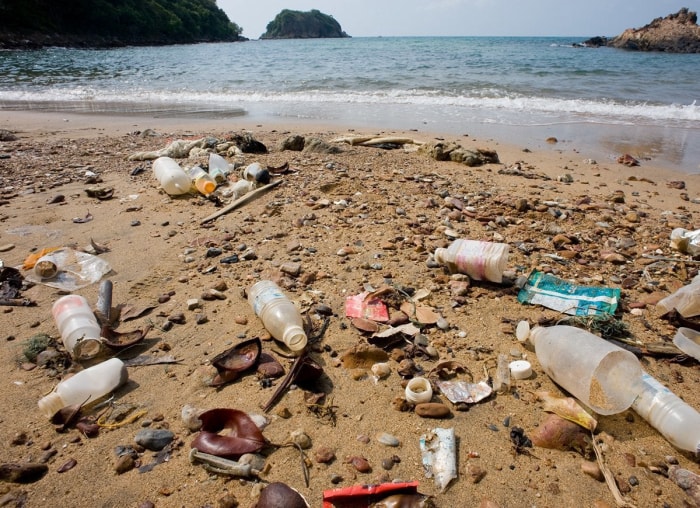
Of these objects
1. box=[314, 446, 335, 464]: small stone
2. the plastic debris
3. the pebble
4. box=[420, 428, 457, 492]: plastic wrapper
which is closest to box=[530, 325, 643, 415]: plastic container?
the plastic debris

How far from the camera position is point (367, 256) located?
3049 millimetres

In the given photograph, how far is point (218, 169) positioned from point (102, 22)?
5785 cm

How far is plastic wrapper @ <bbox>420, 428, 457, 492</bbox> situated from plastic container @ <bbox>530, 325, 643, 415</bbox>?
61cm

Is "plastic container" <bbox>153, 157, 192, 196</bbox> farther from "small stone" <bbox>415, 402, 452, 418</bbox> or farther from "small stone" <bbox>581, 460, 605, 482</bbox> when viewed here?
"small stone" <bbox>581, 460, 605, 482</bbox>

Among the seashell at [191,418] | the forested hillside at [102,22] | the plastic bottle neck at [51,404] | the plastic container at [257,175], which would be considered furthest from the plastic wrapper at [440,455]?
the forested hillside at [102,22]

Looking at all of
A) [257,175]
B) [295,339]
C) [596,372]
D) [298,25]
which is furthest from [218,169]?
[298,25]

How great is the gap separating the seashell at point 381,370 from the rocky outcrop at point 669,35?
5064 cm

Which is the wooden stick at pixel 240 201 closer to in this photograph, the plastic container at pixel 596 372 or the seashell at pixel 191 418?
the seashell at pixel 191 418

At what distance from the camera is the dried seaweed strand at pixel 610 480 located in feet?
4.64

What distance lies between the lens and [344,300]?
257 centimetres

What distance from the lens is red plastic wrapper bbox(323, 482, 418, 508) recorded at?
1.41m

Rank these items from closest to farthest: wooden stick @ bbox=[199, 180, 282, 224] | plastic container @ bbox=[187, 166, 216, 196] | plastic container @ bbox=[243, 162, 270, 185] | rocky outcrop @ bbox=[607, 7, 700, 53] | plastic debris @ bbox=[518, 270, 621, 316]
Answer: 1. plastic debris @ bbox=[518, 270, 621, 316]
2. wooden stick @ bbox=[199, 180, 282, 224]
3. plastic container @ bbox=[187, 166, 216, 196]
4. plastic container @ bbox=[243, 162, 270, 185]
5. rocky outcrop @ bbox=[607, 7, 700, 53]

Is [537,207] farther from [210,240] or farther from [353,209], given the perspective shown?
[210,240]

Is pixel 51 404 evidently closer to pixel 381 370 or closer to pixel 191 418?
pixel 191 418
